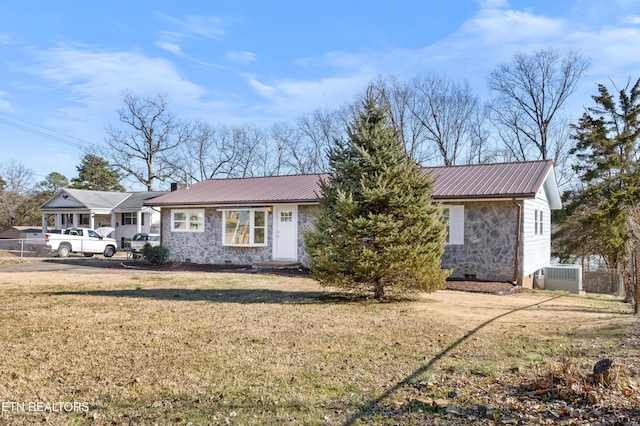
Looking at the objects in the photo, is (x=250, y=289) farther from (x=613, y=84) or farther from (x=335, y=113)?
(x=335, y=113)

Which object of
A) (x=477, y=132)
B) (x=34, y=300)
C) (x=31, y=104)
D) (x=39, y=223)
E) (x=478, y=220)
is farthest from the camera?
(x=39, y=223)

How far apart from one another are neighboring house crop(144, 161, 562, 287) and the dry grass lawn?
5.17 metres

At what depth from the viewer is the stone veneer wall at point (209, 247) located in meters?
19.2

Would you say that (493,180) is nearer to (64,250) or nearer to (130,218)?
(64,250)

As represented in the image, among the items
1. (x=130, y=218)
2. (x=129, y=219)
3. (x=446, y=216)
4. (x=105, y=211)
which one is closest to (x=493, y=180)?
(x=446, y=216)

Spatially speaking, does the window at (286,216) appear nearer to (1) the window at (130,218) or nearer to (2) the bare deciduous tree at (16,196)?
(1) the window at (130,218)

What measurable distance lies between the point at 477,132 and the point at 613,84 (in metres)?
11.2

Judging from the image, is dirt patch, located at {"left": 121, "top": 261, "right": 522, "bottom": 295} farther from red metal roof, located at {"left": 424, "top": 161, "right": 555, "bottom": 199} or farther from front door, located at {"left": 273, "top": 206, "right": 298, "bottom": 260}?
red metal roof, located at {"left": 424, "top": 161, "right": 555, "bottom": 199}

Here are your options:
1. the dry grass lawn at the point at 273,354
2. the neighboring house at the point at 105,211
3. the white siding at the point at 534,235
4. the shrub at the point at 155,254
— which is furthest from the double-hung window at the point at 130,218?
the white siding at the point at 534,235

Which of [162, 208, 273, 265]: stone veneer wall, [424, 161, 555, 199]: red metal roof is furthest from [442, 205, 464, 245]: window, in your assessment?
[162, 208, 273, 265]: stone veneer wall

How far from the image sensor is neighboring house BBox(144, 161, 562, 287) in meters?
15.3

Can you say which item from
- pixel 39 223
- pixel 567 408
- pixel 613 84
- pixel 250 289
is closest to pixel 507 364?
pixel 567 408

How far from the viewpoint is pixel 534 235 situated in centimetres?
1684

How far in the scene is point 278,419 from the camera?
12.6 ft
